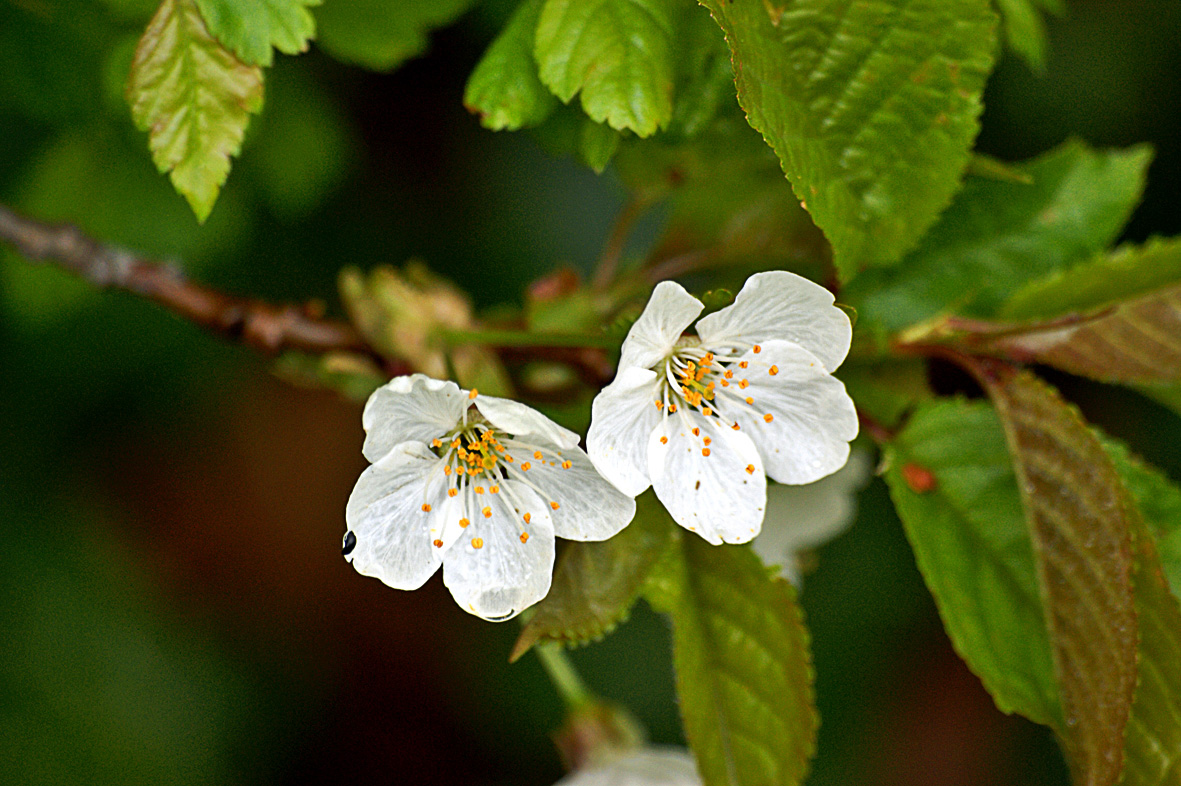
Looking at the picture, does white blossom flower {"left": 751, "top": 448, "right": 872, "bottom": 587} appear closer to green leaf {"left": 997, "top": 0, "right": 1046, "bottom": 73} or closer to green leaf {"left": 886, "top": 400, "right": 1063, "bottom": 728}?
green leaf {"left": 886, "top": 400, "right": 1063, "bottom": 728}

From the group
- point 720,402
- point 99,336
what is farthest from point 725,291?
point 99,336

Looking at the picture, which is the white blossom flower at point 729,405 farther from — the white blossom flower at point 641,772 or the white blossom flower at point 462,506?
the white blossom flower at point 641,772

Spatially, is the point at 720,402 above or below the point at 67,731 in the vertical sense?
above

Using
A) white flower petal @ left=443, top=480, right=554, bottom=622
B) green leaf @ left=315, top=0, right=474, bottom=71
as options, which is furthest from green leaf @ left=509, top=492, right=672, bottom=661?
green leaf @ left=315, top=0, right=474, bottom=71

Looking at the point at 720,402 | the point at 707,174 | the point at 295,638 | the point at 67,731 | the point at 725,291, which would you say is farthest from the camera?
the point at 295,638

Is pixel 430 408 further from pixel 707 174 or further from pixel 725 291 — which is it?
pixel 707 174

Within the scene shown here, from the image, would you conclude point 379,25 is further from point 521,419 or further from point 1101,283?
point 1101,283
